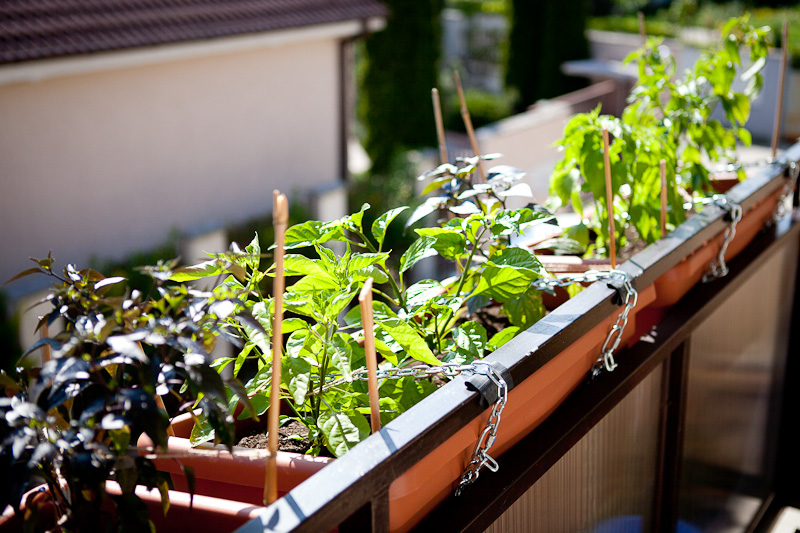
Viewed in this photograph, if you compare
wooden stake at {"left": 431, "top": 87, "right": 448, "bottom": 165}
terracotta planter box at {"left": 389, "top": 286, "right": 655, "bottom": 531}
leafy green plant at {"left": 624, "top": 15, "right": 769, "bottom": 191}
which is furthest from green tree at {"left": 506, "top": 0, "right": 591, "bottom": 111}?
terracotta planter box at {"left": 389, "top": 286, "right": 655, "bottom": 531}

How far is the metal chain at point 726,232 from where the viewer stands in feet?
5.44

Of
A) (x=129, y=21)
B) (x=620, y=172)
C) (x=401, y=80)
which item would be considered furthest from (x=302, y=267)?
(x=401, y=80)

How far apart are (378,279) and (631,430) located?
60 centimetres

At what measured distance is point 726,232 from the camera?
1.67m

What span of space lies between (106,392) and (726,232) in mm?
1342

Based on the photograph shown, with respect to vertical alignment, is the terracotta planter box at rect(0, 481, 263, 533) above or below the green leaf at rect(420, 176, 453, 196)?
below

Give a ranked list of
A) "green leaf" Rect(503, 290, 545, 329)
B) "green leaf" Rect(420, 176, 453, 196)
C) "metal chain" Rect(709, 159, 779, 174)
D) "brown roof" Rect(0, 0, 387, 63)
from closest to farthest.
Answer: "green leaf" Rect(503, 290, 545, 329), "green leaf" Rect(420, 176, 453, 196), "metal chain" Rect(709, 159, 779, 174), "brown roof" Rect(0, 0, 387, 63)

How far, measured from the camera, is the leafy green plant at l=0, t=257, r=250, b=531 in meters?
0.75

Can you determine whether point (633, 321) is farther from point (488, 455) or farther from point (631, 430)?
point (488, 455)

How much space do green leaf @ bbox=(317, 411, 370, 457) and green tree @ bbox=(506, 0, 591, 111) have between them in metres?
11.6

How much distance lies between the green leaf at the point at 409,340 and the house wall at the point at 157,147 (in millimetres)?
4284

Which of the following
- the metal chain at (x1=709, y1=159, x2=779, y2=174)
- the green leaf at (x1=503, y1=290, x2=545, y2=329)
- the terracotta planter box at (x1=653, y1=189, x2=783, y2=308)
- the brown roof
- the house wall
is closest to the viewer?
the green leaf at (x1=503, y1=290, x2=545, y2=329)

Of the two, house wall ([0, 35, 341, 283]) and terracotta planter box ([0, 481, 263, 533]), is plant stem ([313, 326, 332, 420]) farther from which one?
house wall ([0, 35, 341, 283])

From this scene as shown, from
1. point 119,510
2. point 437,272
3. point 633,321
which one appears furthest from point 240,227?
point 119,510
